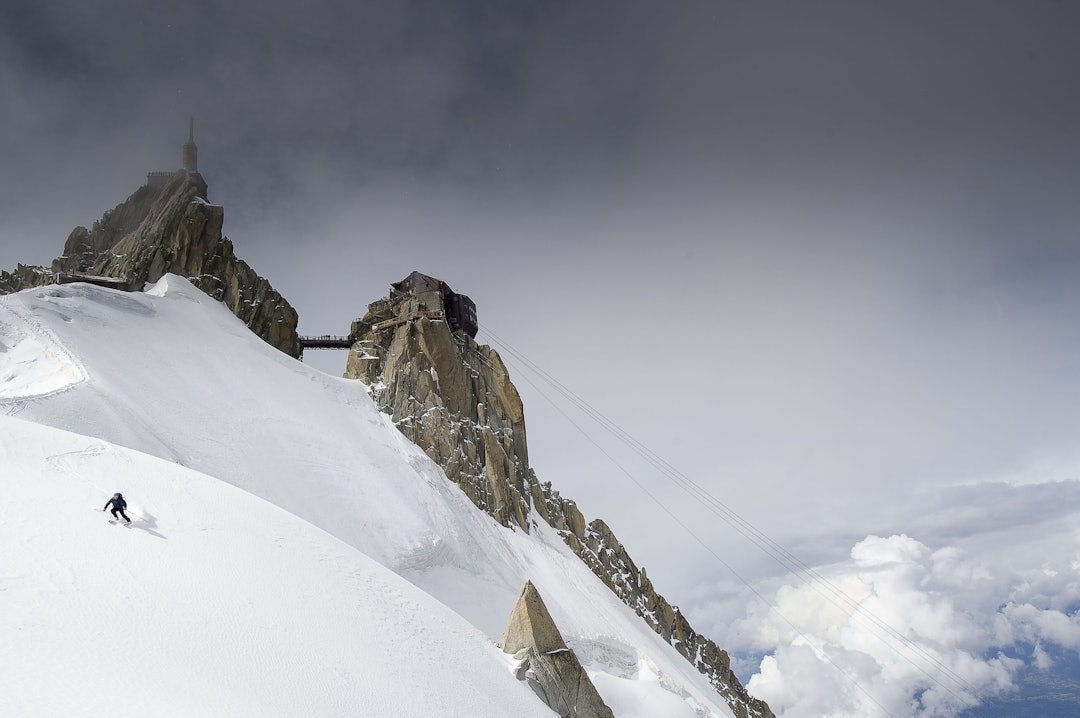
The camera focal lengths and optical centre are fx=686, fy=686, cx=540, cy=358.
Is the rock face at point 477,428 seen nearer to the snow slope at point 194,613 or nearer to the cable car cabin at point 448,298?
the cable car cabin at point 448,298

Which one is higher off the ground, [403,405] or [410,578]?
[403,405]

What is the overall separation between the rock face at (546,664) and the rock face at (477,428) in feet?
87.4

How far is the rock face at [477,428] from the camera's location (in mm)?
52688

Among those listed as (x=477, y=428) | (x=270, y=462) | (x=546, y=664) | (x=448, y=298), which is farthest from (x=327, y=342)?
(x=546, y=664)

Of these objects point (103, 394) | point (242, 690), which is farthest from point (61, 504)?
point (103, 394)

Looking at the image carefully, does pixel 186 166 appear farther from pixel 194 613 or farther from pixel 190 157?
pixel 194 613

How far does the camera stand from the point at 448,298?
221ft

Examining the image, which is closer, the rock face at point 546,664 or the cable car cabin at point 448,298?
the rock face at point 546,664

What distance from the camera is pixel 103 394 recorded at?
30.3 metres

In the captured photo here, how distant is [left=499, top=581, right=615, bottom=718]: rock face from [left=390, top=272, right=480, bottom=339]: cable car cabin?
44719 mm

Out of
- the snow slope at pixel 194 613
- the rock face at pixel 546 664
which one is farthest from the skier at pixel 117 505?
the rock face at pixel 546 664

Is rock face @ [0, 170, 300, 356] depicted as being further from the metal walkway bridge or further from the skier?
the skier

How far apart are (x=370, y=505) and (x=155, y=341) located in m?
17.6

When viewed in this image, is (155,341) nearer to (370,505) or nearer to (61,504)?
(370,505)
